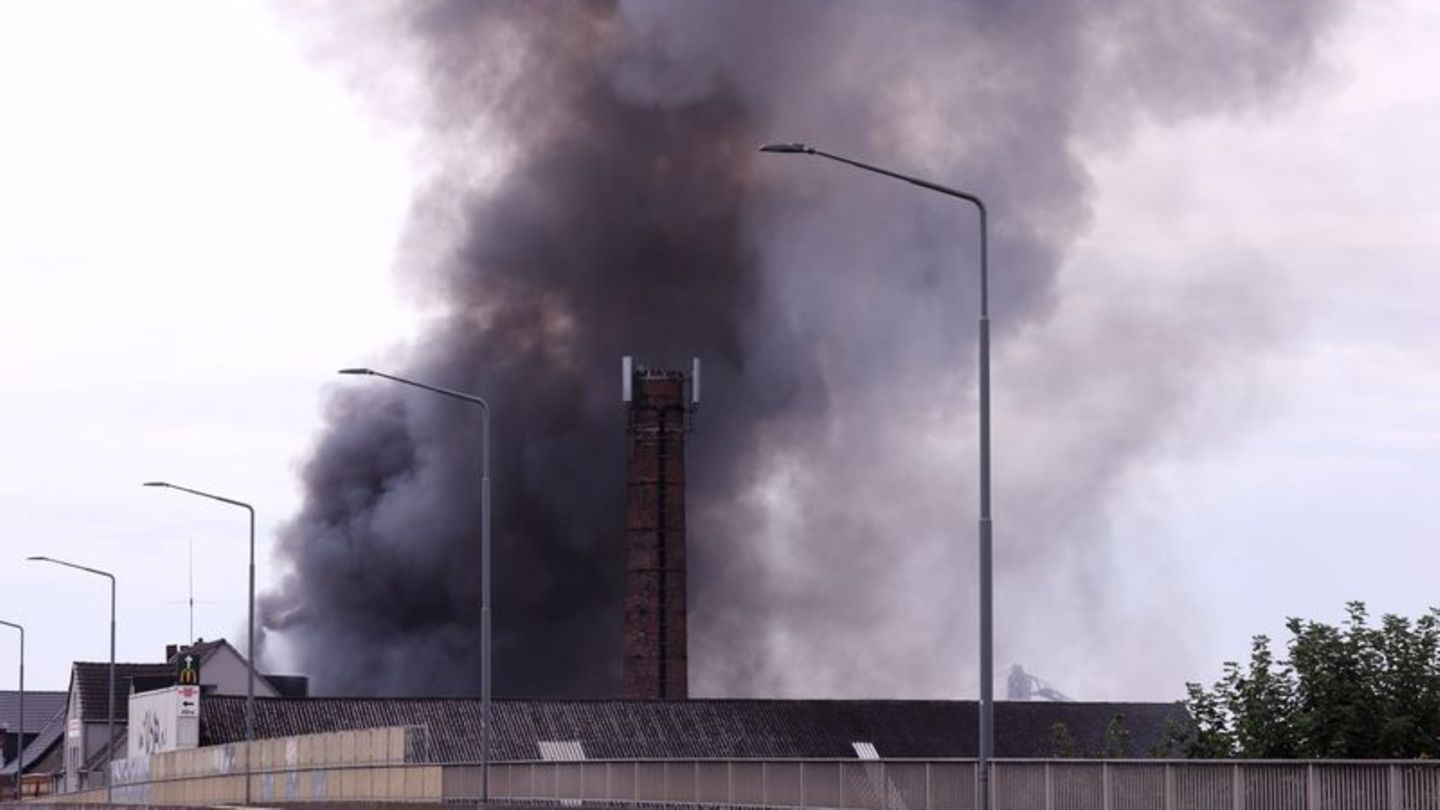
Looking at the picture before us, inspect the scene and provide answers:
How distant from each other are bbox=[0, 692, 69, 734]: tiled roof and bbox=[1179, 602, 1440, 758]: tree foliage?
130m

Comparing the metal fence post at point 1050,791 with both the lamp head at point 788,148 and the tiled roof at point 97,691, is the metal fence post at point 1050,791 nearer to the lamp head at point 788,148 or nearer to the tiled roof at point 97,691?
the lamp head at point 788,148

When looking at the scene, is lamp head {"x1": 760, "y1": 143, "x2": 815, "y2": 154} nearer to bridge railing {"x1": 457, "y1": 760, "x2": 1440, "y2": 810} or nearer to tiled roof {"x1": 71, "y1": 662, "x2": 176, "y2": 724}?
bridge railing {"x1": 457, "y1": 760, "x2": 1440, "y2": 810}

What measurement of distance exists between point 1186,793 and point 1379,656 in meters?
39.2

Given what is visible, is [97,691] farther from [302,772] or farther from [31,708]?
[302,772]

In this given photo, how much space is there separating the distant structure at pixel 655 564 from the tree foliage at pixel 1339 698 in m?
56.6

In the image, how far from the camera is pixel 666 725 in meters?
122

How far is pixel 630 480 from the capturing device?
132375mm

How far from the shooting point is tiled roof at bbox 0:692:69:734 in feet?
629

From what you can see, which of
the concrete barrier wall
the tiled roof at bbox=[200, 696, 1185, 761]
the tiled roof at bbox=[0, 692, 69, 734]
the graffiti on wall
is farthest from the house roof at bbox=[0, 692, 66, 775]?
the concrete barrier wall

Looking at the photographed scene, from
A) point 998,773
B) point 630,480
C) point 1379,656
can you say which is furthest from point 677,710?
point 998,773

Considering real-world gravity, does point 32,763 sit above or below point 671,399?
below

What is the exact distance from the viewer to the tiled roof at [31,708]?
629 ft

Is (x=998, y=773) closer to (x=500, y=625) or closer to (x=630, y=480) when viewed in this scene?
(x=630, y=480)

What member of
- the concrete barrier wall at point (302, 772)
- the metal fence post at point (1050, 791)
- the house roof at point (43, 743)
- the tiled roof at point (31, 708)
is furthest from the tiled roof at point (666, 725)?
the metal fence post at point (1050, 791)
